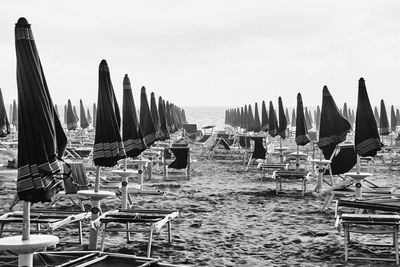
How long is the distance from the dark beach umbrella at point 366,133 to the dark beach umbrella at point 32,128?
18.2 ft

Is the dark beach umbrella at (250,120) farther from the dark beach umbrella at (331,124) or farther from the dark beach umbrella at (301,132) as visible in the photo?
the dark beach umbrella at (331,124)

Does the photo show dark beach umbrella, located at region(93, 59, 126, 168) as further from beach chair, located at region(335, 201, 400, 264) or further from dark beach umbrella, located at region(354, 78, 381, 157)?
dark beach umbrella, located at region(354, 78, 381, 157)

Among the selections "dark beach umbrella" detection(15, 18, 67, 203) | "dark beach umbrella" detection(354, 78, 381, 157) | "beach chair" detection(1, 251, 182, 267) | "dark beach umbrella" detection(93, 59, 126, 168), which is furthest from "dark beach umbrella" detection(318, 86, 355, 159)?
"dark beach umbrella" detection(15, 18, 67, 203)

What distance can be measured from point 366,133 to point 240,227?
2372 millimetres

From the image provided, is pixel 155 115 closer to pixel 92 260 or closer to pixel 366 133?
pixel 366 133

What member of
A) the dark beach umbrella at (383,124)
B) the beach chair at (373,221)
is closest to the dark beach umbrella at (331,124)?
the beach chair at (373,221)

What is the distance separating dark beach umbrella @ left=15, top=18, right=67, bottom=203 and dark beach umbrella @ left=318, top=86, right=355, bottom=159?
6.75 meters

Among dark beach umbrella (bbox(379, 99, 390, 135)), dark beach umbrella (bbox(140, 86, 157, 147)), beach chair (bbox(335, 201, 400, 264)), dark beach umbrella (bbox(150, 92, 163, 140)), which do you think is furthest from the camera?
dark beach umbrella (bbox(379, 99, 390, 135))

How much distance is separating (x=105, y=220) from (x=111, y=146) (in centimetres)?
87

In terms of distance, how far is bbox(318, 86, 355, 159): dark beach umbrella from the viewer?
9.62 metres

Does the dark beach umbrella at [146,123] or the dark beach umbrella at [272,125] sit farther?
the dark beach umbrella at [272,125]

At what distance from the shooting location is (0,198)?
9.55 m

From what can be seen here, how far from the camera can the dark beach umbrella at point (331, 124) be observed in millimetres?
9625

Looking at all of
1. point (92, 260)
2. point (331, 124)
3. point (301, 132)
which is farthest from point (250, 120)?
point (92, 260)
